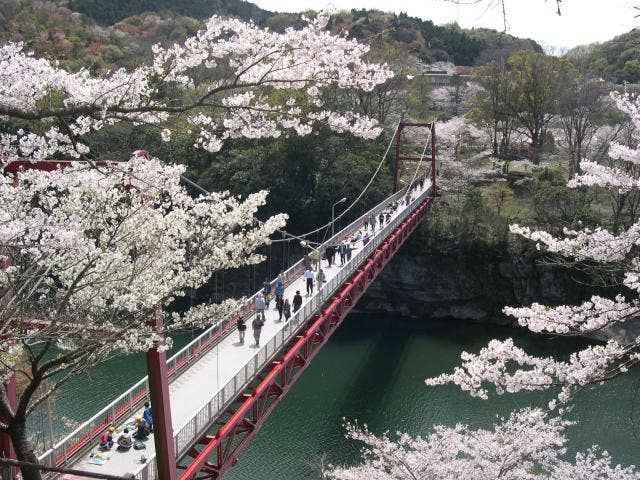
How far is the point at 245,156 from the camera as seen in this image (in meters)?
27.9

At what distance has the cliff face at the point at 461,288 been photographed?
2544 centimetres

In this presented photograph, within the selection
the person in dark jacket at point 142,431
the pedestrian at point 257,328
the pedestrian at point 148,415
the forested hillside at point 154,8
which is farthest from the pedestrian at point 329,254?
the forested hillside at point 154,8

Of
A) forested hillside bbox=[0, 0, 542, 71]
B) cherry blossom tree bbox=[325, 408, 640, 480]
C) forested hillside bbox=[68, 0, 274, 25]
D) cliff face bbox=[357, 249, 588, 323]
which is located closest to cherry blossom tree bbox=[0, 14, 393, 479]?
cherry blossom tree bbox=[325, 408, 640, 480]

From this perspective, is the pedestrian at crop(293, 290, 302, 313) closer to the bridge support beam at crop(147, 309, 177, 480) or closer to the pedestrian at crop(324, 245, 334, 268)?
the pedestrian at crop(324, 245, 334, 268)

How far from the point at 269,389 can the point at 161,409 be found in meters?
3.35

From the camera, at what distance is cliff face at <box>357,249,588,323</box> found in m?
25.4

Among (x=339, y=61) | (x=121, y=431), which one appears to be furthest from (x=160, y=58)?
(x=121, y=431)

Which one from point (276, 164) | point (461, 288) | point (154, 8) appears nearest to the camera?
point (461, 288)

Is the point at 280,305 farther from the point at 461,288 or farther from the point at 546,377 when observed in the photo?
the point at 461,288

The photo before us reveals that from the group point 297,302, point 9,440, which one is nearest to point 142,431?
point 9,440

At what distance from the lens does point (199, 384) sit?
966cm

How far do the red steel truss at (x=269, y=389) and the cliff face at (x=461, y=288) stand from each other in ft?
29.5

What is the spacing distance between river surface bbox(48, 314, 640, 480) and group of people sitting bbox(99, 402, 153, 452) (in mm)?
5691

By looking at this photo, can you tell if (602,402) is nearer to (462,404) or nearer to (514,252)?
(462,404)
